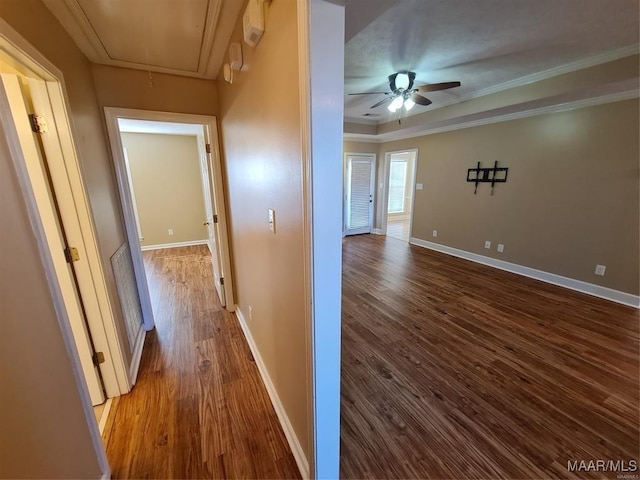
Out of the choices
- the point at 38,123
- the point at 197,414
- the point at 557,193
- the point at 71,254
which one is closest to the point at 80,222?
the point at 71,254

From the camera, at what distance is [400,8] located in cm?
175

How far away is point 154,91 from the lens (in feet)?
7.45

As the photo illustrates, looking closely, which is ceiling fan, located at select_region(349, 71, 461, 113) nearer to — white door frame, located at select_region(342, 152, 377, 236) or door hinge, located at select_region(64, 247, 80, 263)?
white door frame, located at select_region(342, 152, 377, 236)

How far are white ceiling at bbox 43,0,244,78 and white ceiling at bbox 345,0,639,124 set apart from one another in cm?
94

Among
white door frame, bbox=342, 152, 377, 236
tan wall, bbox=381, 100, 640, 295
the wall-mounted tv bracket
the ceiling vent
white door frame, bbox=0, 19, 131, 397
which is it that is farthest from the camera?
white door frame, bbox=342, 152, 377, 236

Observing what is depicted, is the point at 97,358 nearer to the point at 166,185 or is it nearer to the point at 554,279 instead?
the point at 166,185

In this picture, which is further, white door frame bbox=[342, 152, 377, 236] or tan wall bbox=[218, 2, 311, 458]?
white door frame bbox=[342, 152, 377, 236]

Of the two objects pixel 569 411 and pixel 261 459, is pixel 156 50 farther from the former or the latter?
pixel 569 411

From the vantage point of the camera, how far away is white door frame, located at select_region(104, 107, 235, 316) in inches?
86.0

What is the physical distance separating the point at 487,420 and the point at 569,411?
→ 0.58m

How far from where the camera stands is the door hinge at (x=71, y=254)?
4.94 feet

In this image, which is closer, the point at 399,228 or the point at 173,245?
the point at 173,245

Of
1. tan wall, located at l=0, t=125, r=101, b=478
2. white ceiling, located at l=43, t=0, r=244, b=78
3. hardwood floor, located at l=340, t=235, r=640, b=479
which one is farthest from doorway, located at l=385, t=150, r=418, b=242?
tan wall, located at l=0, t=125, r=101, b=478

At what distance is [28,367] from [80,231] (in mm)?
893
